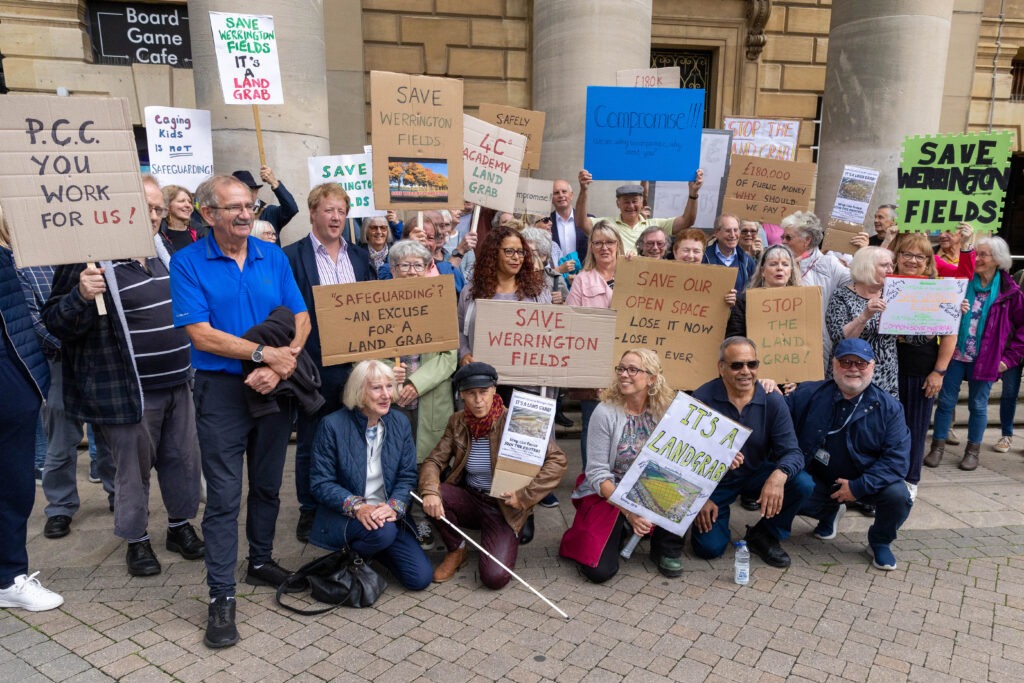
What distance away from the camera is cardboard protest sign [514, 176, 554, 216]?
22.1 ft

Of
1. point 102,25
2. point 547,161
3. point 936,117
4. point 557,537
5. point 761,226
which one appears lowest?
point 557,537

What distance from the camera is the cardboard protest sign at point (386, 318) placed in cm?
401

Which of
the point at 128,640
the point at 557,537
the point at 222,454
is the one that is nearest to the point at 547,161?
the point at 557,537

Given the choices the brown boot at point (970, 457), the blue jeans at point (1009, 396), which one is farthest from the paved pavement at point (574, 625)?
the blue jeans at point (1009, 396)

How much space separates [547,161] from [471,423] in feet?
16.8

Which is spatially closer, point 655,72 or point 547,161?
point 655,72

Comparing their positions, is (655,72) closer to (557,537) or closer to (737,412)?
(737,412)

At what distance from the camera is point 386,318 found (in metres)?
4.14

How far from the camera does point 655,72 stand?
7.16 meters

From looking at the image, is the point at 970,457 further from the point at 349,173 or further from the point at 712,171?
the point at 349,173

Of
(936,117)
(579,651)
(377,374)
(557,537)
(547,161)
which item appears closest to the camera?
(579,651)

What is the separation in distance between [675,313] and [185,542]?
3450mm

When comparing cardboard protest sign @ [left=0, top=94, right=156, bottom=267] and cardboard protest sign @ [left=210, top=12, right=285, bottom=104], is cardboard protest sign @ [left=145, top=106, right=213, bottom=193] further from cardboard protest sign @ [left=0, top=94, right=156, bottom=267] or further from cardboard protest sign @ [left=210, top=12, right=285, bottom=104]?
cardboard protest sign @ [left=0, top=94, right=156, bottom=267]

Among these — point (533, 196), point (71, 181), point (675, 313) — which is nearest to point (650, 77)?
point (533, 196)
